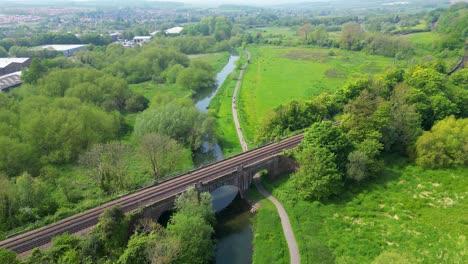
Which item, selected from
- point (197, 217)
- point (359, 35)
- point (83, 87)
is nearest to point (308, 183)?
point (197, 217)

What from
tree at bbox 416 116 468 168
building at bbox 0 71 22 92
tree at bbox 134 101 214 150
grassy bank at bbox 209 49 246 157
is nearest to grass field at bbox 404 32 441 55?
grassy bank at bbox 209 49 246 157

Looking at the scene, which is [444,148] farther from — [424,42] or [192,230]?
[424,42]

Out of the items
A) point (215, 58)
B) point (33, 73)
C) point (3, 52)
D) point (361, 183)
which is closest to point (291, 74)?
point (215, 58)

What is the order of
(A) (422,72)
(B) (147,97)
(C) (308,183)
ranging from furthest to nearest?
(B) (147,97) → (A) (422,72) → (C) (308,183)

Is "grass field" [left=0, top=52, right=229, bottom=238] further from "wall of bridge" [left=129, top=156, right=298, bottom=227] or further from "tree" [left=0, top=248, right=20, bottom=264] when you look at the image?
"tree" [left=0, top=248, right=20, bottom=264]

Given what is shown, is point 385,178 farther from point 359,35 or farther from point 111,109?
point 359,35

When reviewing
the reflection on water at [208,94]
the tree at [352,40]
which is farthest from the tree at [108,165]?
the tree at [352,40]

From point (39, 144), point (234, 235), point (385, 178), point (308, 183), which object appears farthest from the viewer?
point (39, 144)
